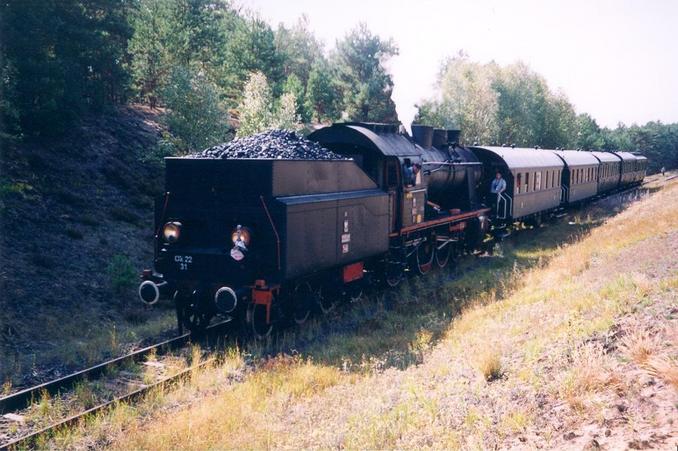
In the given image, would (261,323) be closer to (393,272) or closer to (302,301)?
Answer: (302,301)

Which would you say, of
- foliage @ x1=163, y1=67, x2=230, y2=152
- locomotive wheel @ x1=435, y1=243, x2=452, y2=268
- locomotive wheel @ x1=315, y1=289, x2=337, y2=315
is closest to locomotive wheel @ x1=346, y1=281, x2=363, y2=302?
locomotive wheel @ x1=315, y1=289, x2=337, y2=315

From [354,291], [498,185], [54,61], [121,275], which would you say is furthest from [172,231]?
[498,185]

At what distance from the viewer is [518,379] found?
6547 mm

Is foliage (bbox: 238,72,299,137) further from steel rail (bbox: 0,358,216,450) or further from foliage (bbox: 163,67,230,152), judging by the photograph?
steel rail (bbox: 0,358,216,450)

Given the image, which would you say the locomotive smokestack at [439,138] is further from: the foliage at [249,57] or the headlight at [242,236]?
the foliage at [249,57]

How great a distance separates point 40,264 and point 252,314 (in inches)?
293

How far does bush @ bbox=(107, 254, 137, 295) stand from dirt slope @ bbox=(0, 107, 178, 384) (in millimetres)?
180

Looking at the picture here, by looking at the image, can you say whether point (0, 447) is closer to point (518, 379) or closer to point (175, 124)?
point (518, 379)

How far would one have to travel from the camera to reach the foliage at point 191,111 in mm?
18406

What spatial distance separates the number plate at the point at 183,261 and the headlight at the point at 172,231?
30cm

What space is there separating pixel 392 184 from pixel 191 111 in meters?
9.19

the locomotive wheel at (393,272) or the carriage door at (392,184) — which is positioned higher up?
the carriage door at (392,184)

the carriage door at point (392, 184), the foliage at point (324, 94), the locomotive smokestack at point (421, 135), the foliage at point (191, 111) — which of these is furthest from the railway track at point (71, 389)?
the foliage at point (324, 94)

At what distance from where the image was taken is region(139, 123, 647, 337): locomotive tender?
880 centimetres
